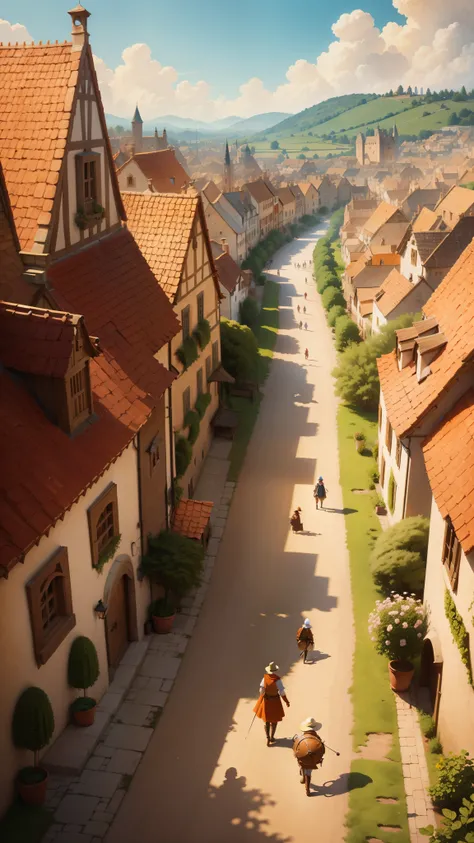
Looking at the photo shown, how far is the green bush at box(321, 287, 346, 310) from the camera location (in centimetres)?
7231

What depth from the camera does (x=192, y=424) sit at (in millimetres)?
31891

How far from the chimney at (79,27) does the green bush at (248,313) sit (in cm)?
4542

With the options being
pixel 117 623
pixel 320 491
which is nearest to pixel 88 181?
pixel 117 623

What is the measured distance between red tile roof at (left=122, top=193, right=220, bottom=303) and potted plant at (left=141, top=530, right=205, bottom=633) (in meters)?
9.91

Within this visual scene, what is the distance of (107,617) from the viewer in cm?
2008

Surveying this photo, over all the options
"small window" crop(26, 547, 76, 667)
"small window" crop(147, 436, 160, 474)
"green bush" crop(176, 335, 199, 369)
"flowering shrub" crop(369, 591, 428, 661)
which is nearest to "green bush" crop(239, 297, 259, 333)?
"green bush" crop(176, 335, 199, 369)

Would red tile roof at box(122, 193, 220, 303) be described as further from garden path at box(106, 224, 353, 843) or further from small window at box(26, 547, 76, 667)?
small window at box(26, 547, 76, 667)

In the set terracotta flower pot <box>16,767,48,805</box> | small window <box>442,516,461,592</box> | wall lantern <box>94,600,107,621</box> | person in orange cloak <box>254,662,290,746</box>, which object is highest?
small window <box>442,516,461,592</box>

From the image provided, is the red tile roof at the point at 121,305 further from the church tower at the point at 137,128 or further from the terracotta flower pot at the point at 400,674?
the church tower at the point at 137,128

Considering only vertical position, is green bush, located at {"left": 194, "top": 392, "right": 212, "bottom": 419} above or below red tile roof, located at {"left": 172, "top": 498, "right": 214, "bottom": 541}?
above

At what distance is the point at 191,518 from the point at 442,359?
1023cm

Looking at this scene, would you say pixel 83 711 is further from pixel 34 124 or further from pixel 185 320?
pixel 185 320

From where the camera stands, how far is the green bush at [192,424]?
104ft

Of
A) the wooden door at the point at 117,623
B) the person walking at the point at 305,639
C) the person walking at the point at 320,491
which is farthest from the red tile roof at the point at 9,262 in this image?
the person walking at the point at 320,491
